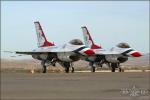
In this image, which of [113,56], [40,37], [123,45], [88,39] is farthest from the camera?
[88,39]

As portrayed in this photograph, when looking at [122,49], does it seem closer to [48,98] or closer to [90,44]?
[90,44]

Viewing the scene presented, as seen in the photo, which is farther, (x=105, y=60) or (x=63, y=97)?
(x=105, y=60)

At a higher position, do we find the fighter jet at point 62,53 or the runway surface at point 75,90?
the fighter jet at point 62,53

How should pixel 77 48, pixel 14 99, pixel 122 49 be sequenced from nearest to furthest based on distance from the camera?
pixel 14 99 → pixel 77 48 → pixel 122 49

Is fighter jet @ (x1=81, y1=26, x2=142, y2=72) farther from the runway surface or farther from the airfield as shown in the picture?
the runway surface

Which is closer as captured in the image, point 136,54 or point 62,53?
point 62,53

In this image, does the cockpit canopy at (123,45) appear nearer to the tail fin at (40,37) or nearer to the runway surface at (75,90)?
the tail fin at (40,37)

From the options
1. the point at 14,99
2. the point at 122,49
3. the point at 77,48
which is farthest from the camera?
the point at 122,49

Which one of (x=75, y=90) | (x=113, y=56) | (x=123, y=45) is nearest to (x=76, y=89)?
A: (x=75, y=90)

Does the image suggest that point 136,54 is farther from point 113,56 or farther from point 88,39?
point 88,39

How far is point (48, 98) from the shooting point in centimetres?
1455

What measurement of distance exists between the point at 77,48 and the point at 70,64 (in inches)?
119

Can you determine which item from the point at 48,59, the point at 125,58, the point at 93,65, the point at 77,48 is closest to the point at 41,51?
the point at 48,59

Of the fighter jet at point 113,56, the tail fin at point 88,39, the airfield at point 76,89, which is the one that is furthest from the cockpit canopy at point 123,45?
the airfield at point 76,89
